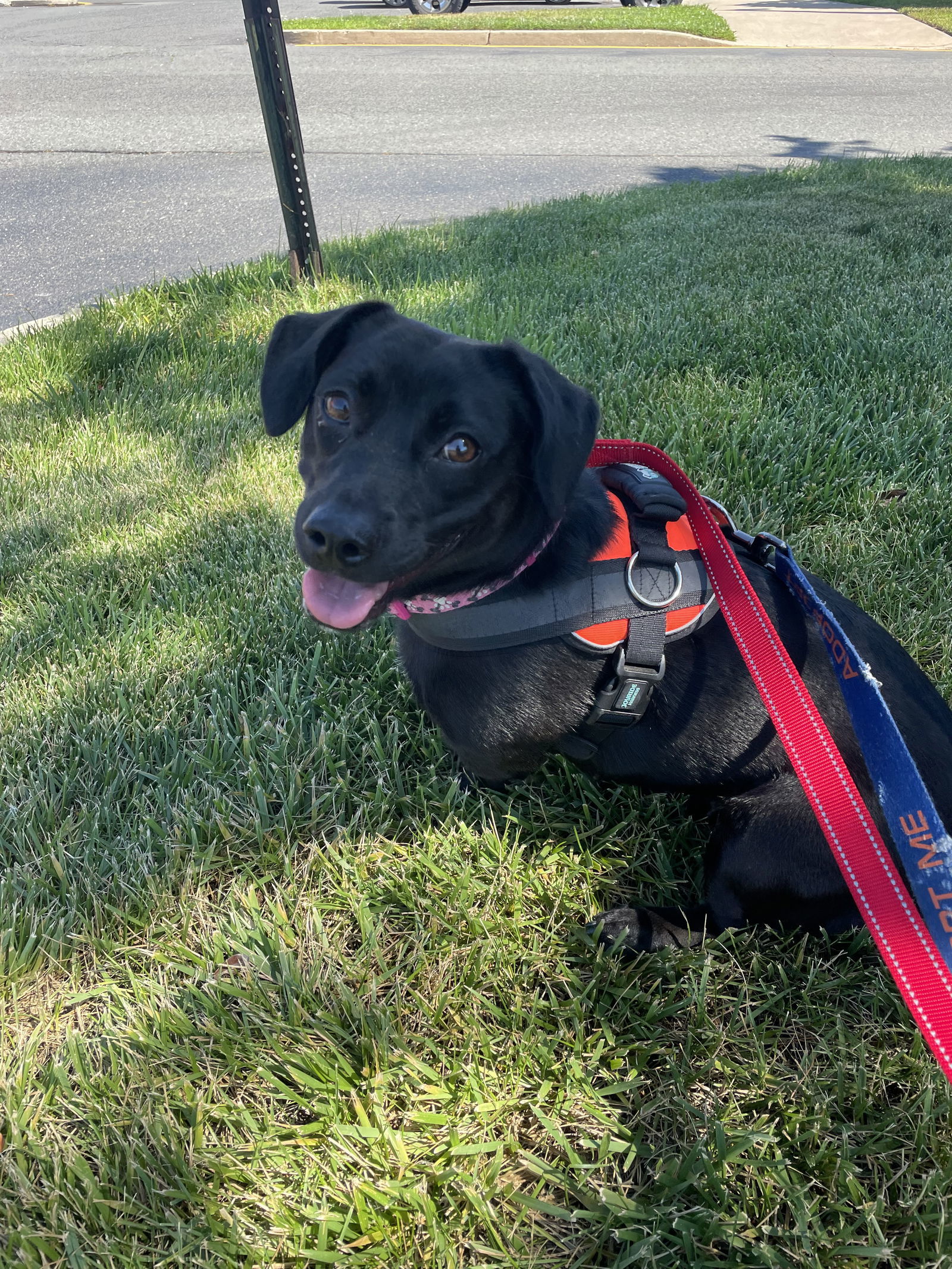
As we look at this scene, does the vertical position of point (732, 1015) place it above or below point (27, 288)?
below

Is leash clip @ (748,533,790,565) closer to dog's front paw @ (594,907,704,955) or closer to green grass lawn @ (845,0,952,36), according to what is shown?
Result: dog's front paw @ (594,907,704,955)

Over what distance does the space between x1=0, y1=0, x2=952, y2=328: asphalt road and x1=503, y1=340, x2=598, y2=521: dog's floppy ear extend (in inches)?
178

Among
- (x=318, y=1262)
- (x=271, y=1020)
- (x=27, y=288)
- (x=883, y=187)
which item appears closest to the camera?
(x=318, y=1262)

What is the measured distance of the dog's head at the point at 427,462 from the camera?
63.1 inches

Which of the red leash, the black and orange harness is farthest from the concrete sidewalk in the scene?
the red leash

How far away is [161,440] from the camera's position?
3619mm

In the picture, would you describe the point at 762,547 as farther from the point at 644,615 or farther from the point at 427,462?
the point at 427,462

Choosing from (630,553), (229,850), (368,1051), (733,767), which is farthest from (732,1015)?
(229,850)

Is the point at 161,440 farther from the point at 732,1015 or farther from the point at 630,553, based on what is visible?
the point at 732,1015

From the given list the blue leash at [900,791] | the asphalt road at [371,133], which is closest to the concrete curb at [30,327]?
the asphalt road at [371,133]

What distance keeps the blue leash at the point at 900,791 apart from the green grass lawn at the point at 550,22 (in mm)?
16652

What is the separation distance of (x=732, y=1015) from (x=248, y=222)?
6654 mm

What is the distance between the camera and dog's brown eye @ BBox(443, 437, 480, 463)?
5.68 ft

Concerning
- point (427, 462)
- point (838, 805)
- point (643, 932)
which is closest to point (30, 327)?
point (427, 462)
